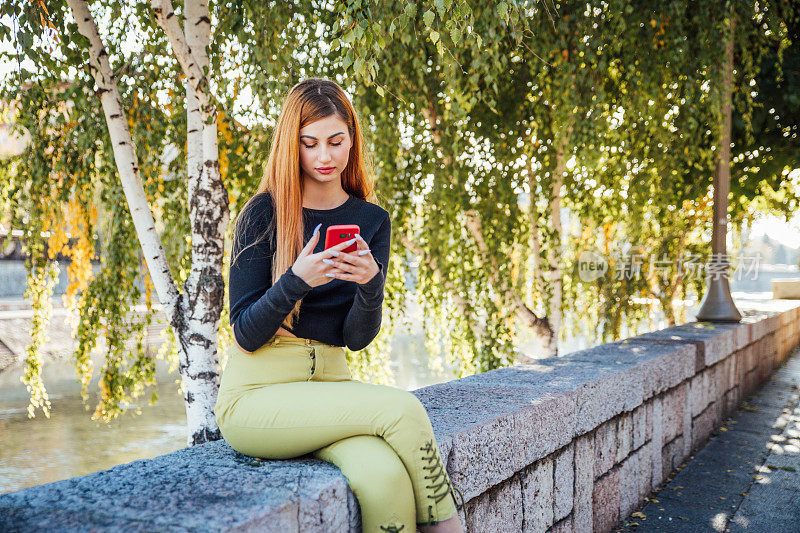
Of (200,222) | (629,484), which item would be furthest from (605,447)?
(200,222)

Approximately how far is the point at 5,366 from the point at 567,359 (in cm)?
1694

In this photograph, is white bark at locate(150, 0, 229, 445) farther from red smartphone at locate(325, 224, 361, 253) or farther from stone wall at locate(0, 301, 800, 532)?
red smartphone at locate(325, 224, 361, 253)

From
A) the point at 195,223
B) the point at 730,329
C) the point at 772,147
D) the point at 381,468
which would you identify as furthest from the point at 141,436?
the point at 381,468

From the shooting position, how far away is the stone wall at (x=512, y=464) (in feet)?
4.15

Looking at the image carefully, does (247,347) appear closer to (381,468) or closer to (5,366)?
(381,468)

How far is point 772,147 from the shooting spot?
679cm

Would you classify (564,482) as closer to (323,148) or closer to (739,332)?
(323,148)

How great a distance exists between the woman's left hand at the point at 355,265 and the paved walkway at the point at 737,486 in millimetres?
1984

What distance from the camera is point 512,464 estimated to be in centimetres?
209

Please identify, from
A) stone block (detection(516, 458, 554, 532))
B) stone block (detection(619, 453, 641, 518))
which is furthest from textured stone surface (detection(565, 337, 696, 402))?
stone block (detection(516, 458, 554, 532))

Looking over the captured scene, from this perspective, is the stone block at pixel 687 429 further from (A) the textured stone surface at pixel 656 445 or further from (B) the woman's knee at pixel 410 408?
(B) the woman's knee at pixel 410 408

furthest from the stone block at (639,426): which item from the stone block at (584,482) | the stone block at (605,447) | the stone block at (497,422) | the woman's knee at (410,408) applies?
the woman's knee at (410,408)

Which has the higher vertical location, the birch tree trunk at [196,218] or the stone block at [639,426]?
the birch tree trunk at [196,218]

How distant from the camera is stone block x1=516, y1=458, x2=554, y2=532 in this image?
2199mm
